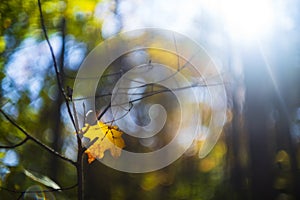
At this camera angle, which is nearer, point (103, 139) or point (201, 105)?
point (103, 139)

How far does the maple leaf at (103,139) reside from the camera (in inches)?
41.3

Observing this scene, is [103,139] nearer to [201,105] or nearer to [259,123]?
[259,123]

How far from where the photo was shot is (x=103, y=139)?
3.66 feet

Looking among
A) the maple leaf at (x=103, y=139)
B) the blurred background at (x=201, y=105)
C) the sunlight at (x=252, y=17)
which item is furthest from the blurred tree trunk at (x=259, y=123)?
the maple leaf at (x=103, y=139)

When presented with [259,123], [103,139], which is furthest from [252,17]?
[103,139]

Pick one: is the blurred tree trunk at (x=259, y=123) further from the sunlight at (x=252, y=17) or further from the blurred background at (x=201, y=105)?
the sunlight at (x=252, y=17)

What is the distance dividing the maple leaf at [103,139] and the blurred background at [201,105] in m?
0.10

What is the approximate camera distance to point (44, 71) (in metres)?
3.41

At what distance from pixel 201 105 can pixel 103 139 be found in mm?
2164

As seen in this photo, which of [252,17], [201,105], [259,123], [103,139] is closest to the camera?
[103,139]

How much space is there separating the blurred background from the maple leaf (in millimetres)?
103

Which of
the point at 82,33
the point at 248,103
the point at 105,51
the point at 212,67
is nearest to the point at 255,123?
the point at 248,103

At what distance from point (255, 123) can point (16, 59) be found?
67.3 inches

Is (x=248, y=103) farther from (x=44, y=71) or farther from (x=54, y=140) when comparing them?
(x=54, y=140)
